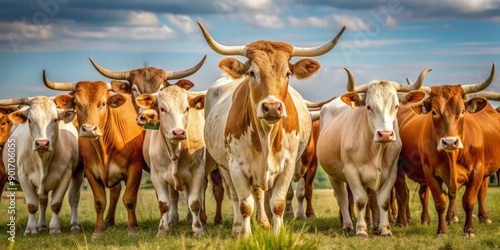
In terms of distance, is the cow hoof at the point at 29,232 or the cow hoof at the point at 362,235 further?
the cow hoof at the point at 29,232

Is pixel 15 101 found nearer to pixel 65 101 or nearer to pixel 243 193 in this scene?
pixel 65 101

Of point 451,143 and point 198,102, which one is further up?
point 198,102

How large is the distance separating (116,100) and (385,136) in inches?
171

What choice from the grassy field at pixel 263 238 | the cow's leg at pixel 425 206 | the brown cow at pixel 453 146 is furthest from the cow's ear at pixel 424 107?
the cow's leg at pixel 425 206

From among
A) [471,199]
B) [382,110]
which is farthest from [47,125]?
[471,199]

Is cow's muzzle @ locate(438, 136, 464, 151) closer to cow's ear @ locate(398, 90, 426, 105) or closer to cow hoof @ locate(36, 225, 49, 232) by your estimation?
cow's ear @ locate(398, 90, 426, 105)

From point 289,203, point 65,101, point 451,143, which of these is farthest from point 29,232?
point 451,143

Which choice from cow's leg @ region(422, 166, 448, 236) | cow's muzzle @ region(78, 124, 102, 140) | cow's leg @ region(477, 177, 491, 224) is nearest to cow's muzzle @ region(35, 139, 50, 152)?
cow's muzzle @ region(78, 124, 102, 140)

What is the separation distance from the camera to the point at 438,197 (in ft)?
37.6

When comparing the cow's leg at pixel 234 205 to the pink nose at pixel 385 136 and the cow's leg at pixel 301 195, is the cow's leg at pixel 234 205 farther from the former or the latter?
the cow's leg at pixel 301 195

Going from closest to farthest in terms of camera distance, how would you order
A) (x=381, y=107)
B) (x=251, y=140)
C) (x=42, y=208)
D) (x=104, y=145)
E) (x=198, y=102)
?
1. (x=251, y=140)
2. (x=381, y=107)
3. (x=198, y=102)
4. (x=104, y=145)
5. (x=42, y=208)

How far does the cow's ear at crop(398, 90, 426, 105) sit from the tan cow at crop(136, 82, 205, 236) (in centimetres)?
302

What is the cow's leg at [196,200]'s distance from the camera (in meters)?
11.7

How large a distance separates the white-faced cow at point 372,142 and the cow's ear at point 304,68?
140 centimetres
